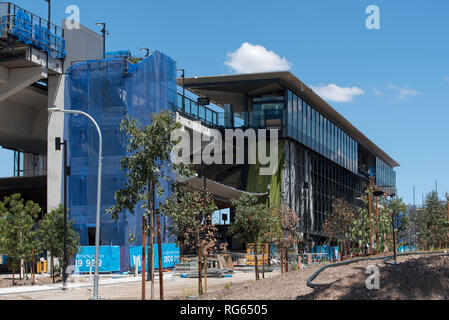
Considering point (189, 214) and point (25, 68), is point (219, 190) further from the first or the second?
point (189, 214)

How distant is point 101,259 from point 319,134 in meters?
36.2

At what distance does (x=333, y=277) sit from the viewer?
16.8m

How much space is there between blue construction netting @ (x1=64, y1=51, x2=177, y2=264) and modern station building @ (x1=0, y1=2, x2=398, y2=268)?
0.08 meters

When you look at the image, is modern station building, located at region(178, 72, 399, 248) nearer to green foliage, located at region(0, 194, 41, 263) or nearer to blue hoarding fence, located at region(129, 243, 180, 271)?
blue hoarding fence, located at region(129, 243, 180, 271)

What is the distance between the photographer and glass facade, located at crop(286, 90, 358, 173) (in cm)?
6088

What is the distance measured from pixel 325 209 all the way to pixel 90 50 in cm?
3601

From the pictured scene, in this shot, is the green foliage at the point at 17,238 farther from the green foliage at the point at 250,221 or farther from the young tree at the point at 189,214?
the young tree at the point at 189,214

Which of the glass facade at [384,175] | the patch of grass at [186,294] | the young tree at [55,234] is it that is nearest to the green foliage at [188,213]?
the patch of grass at [186,294]

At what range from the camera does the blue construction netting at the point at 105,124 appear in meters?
42.8

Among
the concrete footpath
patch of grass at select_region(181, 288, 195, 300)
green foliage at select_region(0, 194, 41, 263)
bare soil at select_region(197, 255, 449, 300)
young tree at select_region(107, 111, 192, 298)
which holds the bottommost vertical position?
the concrete footpath

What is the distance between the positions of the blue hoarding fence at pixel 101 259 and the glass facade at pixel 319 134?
981 inches

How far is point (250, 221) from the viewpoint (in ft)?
102

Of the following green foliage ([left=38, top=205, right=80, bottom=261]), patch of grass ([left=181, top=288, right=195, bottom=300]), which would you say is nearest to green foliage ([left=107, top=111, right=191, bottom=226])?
patch of grass ([left=181, top=288, right=195, bottom=300])
